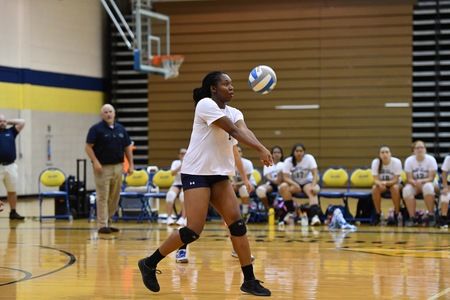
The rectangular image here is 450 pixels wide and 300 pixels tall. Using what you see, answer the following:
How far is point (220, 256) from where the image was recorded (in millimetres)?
10062

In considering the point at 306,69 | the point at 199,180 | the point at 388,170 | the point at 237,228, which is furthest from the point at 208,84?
the point at 306,69

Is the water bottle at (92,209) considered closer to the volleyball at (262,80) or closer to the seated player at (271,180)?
the seated player at (271,180)

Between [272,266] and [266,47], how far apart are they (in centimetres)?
1415

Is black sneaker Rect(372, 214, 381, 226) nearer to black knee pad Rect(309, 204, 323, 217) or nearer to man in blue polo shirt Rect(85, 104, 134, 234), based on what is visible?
black knee pad Rect(309, 204, 323, 217)

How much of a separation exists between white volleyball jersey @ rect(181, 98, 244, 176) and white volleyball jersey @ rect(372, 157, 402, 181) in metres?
7.49

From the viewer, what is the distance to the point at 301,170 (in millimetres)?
14570

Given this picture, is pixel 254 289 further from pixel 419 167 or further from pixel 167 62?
pixel 167 62

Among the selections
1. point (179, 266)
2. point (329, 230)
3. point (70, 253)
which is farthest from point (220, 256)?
point (329, 230)

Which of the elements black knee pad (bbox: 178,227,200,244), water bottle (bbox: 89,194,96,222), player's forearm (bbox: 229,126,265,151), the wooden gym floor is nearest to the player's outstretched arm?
player's forearm (bbox: 229,126,265,151)

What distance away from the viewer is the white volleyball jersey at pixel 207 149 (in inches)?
285

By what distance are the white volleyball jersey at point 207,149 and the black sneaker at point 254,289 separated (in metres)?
0.97

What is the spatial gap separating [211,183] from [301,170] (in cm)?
742

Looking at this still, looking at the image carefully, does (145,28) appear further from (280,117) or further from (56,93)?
(280,117)

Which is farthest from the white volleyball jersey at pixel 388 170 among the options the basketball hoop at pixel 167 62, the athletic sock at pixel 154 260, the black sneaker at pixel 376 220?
the basketball hoop at pixel 167 62
